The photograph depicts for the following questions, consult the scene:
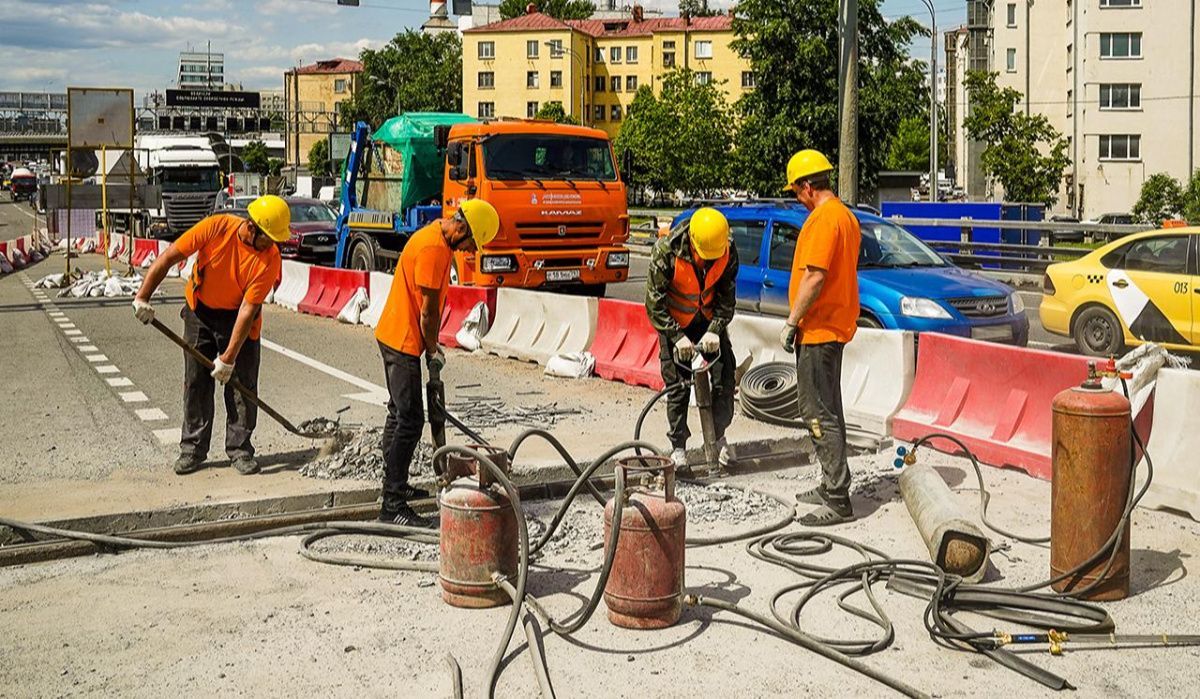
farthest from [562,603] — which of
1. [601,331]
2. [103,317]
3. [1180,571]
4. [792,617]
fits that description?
[103,317]

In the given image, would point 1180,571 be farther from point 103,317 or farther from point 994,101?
point 994,101

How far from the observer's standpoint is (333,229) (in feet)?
93.9

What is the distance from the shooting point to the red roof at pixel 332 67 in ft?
A: 504

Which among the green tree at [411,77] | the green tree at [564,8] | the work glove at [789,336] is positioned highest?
the green tree at [564,8]

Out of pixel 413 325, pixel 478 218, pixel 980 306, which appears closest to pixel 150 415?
pixel 413 325

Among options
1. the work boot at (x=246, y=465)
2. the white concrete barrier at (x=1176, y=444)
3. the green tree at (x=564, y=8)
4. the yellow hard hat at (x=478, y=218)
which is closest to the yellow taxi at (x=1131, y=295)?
the white concrete barrier at (x=1176, y=444)

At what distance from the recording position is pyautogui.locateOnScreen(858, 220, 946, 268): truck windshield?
13.6 metres

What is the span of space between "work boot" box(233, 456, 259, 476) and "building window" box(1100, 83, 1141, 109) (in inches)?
2336

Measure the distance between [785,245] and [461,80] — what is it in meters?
103

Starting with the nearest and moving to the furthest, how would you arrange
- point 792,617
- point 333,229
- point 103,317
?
point 792,617 < point 103,317 < point 333,229

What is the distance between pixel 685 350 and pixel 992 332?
5851 millimetres

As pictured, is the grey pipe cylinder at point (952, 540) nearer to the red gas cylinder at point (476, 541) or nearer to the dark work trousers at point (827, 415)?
the dark work trousers at point (827, 415)

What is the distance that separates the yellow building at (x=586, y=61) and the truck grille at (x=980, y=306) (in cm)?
9105

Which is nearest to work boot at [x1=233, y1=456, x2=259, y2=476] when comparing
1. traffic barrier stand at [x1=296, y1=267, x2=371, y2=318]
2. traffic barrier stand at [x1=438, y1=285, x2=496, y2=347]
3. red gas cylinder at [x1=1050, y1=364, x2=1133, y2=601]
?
red gas cylinder at [x1=1050, y1=364, x2=1133, y2=601]
